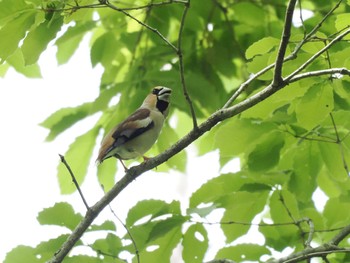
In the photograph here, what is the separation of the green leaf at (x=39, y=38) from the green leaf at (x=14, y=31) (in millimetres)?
96

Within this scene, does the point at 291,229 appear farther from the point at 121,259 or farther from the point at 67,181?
the point at 67,181

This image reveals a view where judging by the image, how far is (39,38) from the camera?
3818mm

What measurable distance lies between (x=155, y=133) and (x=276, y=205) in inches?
36.9

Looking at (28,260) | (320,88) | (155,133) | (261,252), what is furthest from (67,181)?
(320,88)

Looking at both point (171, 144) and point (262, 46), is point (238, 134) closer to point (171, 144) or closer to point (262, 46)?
point (262, 46)

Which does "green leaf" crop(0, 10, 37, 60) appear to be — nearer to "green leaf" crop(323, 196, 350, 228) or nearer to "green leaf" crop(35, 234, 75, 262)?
"green leaf" crop(35, 234, 75, 262)

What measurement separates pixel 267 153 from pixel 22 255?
154 cm

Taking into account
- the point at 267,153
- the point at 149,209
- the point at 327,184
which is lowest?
the point at 149,209

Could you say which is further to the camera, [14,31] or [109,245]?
[109,245]

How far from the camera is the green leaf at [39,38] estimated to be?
3781mm

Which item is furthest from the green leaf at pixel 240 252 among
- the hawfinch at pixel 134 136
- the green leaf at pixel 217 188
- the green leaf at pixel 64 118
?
the green leaf at pixel 64 118

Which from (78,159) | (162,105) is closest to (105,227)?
(162,105)

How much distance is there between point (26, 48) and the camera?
3.85 metres

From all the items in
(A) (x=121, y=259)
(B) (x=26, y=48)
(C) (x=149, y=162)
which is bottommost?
(A) (x=121, y=259)
